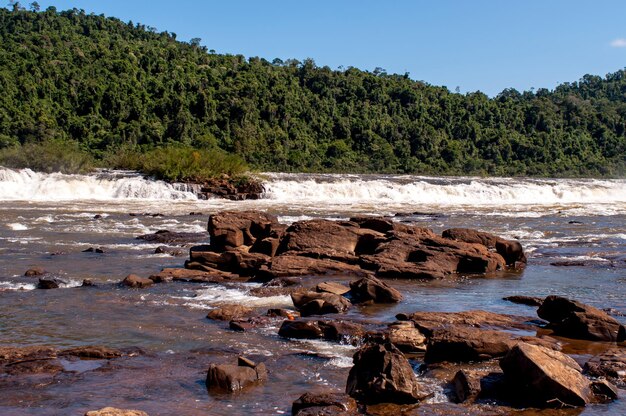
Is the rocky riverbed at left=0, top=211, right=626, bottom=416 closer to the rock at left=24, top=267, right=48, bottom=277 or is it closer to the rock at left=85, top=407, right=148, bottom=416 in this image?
the rock at left=85, top=407, right=148, bottom=416

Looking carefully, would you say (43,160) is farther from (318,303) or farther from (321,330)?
(321,330)

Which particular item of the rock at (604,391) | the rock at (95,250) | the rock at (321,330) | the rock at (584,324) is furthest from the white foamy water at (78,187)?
the rock at (604,391)

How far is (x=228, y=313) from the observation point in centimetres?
1126

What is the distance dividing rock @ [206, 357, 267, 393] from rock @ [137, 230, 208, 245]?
13.4m

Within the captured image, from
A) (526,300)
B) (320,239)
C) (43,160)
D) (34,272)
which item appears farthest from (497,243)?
(43,160)

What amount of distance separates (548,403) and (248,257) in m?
9.55

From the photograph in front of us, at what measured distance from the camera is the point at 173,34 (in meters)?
144

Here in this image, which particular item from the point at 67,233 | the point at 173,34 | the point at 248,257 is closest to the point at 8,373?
the point at 248,257

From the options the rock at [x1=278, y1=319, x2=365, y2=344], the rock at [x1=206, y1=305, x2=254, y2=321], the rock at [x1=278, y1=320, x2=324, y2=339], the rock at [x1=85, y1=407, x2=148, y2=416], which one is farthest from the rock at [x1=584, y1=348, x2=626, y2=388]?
Answer: the rock at [x1=206, y1=305, x2=254, y2=321]

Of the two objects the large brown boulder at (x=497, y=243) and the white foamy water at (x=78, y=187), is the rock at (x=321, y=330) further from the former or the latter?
the white foamy water at (x=78, y=187)

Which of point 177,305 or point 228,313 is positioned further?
point 177,305

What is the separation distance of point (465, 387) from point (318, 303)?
4220 mm

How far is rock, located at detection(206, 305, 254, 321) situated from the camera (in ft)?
36.7

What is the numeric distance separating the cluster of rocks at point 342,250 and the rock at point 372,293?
2899mm
